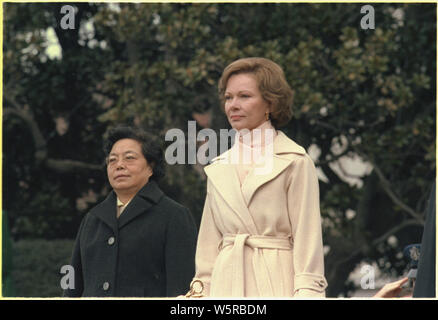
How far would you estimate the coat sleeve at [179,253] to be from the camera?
6.85 meters

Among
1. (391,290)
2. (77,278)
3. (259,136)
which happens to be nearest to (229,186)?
(259,136)

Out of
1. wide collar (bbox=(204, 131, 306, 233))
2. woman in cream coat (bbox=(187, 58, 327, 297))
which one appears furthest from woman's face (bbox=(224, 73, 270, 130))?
wide collar (bbox=(204, 131, 306, 233))

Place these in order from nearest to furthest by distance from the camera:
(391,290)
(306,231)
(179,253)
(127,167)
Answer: (391,290) < (306,231) < (179,253) < (127,167)

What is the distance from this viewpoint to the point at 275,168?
611 cm

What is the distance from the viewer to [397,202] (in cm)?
1370

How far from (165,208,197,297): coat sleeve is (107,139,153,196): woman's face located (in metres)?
0.31

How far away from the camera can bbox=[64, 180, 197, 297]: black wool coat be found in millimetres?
6879

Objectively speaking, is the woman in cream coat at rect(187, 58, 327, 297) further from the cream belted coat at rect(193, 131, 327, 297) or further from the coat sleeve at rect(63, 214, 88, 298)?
the coat sleeve at rect(63, 214, 88, 298)

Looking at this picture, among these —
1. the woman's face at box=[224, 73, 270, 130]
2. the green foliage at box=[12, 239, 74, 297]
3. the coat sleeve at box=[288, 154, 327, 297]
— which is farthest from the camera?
the green foliage at box=[12, 239, 74, 297]

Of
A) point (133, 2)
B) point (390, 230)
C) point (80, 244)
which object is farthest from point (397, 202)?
point (80, 244)

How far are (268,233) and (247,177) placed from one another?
0.33 meters

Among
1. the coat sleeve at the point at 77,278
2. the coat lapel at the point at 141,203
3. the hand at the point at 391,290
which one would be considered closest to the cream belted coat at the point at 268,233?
the hand at the point at 391,290

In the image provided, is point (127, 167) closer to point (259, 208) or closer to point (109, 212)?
point (109, 212)
